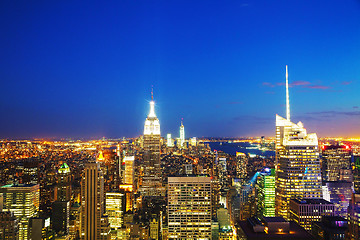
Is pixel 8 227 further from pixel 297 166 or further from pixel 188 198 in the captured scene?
pixel 297 166

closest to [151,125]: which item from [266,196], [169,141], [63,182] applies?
[169,141]

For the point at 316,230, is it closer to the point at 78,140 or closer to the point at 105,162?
the point at 78,140

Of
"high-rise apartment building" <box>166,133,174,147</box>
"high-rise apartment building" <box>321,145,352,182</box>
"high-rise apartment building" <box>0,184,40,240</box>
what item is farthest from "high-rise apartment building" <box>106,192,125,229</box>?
"high-rise apartment building" <box>166,133,174,147</box>

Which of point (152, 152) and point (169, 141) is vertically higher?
point (169, 141)

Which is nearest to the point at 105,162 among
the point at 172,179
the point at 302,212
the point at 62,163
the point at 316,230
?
the point at 62,163

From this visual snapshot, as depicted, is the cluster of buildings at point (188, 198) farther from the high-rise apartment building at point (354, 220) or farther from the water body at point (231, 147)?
the water body at point (231, 147)
